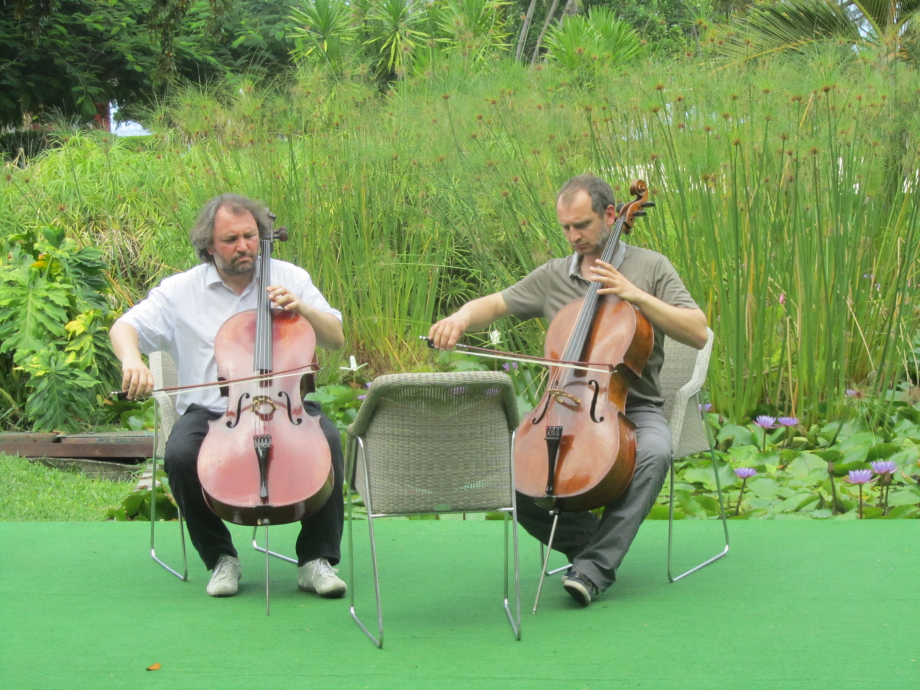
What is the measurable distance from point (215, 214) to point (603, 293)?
111 centimetres

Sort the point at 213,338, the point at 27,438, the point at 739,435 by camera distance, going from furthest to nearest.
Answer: the point at 27,438
the point at 739,435
the point at 213,338

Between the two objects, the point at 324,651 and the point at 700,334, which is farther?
the point at 700,334

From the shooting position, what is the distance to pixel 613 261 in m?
3.11

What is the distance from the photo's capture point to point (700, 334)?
3.04 meters

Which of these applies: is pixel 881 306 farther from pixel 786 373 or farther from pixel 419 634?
pixel 419 634

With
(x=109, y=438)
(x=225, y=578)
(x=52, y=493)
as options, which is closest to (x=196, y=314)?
(x=225, y=578)

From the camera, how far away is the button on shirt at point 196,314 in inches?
127

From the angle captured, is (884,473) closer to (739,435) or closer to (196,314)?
(739,435)

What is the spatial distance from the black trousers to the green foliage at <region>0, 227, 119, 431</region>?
2343 mm

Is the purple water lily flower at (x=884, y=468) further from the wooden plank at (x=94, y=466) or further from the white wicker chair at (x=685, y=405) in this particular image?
the wooden plank at (x=94, y=466)

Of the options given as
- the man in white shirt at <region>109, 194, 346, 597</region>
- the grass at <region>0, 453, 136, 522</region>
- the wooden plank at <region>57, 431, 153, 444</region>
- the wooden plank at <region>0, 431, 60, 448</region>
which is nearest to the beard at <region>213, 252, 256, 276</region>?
the man in white shirt at <region>109, 194, 346, 597</region>

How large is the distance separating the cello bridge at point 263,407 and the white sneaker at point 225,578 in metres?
0.52

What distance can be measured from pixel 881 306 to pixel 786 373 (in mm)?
486

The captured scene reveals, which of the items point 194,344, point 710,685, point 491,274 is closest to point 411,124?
point 491,274
